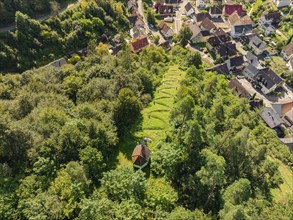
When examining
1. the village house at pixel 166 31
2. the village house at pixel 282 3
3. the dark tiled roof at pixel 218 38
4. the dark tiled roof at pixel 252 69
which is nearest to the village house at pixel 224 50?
the dark tiled roof at pixel 218 38

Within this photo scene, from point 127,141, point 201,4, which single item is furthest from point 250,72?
point 127,141

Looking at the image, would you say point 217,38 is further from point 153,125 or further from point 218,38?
point 153,125

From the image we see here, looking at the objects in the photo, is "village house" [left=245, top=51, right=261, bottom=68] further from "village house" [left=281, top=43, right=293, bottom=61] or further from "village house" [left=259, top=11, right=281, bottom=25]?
"village house" [left=259, top=11, right=281, bottom=25]

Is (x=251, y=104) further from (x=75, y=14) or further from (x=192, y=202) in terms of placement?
(x=75, y=14)

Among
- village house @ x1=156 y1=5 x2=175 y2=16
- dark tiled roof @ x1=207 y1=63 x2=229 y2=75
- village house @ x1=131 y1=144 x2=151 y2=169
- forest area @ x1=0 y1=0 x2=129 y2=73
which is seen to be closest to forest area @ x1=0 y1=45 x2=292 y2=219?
village house @ x1=131 y1=144 x2=151 y2=169

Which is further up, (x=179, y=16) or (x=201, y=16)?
(x=201, y=16)

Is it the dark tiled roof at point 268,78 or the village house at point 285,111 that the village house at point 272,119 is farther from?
the dark tiled roof at point 268,78

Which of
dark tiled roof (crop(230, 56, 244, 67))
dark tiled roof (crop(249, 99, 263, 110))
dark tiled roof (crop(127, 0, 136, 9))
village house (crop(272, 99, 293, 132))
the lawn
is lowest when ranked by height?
village house (crop(272, 99, 293, 132))
